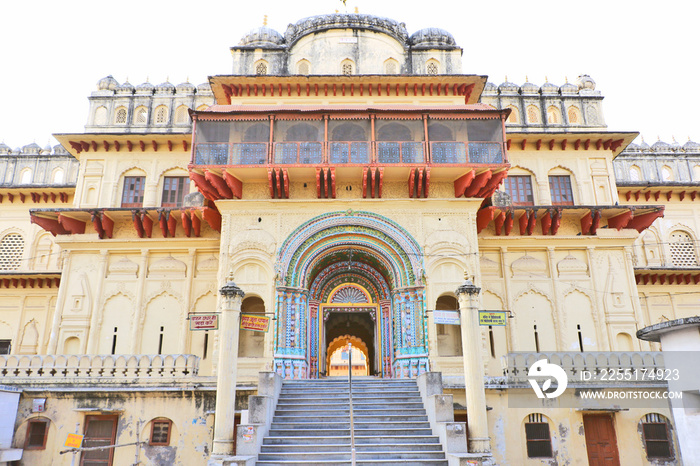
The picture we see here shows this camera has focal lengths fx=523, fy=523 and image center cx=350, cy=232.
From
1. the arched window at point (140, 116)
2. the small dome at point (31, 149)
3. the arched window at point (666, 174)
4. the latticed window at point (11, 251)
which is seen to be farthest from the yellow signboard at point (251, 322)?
the arched window at point (666, 174)

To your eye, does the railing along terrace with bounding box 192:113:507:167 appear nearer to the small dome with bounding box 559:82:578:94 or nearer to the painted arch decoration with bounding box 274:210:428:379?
the painted arch decoration with bounding box 274:210:428:379

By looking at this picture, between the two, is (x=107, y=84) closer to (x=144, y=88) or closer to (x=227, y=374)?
(x=144, y=88)

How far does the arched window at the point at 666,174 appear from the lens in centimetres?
2459

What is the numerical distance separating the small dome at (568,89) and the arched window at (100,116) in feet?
63.6

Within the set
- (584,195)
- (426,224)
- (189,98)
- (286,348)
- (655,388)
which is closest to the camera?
(655,388)

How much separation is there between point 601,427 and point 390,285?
7.16 meters

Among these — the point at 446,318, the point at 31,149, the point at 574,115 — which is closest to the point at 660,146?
the point at 574,115

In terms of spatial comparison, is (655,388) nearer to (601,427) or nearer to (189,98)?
(601,427)

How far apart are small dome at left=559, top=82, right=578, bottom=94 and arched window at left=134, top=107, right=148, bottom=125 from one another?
17802 millimetres

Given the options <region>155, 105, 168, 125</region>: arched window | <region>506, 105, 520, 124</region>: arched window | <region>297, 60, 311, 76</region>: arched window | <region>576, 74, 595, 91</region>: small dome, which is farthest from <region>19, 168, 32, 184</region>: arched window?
<region>576, 74, 595, 91</region>: small dome

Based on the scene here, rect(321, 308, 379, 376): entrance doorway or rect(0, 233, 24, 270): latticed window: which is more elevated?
rect(0, 233, 24, 270): latticed window

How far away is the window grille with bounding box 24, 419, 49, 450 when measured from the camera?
1391 centimetres

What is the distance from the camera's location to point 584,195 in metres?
20.2

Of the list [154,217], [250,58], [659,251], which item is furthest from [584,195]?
[154,217]
